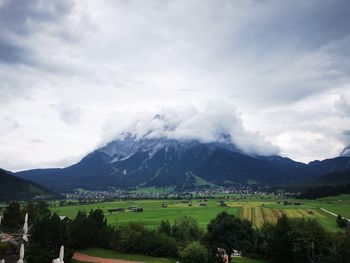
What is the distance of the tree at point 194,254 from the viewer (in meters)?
53.8

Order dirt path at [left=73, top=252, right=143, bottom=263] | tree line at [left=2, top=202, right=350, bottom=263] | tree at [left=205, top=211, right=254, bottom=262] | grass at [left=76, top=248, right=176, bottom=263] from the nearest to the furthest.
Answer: tree line at [left=2, top=202, right=350, bottom=263] → dirt path at [left=73, top=252, right=143, bottom=263] → grass at [left=76, top=248, right=176, bottom=263] → tree at [left=205, top=211, right=254, bottom=262]

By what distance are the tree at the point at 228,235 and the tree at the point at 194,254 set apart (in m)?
5.85

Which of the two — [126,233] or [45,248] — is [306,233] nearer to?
[126,233]

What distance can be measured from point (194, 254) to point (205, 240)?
10.7 m

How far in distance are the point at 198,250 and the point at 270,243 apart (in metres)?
12.4

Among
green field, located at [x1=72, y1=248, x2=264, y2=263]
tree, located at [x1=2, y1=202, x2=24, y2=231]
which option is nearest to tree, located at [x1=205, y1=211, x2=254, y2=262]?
green field, located at [x1=72, y1=248, x2=264, y2=263]

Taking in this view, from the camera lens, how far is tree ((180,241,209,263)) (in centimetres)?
5375

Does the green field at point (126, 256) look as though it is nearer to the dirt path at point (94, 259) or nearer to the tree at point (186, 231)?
the dirt path at point (94, 259)

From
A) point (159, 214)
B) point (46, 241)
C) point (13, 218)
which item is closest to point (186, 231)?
point (46, 241)

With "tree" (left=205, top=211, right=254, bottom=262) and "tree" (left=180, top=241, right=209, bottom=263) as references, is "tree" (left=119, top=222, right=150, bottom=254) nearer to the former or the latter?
"tree" (left=180, top=241, right=209, bottom=263)

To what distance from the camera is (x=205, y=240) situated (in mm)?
64625

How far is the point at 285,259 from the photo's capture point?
193ft

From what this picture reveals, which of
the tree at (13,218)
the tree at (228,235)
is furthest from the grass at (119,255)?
the tree at (13,218)

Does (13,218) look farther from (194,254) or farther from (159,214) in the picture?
(159,214)
